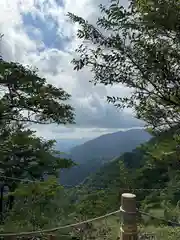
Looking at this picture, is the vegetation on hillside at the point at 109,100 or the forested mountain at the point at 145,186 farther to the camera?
the forested mountain at the point at 145,186

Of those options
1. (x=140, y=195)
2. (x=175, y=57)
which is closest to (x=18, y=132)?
(x=175, y=57)

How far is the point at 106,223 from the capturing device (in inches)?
249

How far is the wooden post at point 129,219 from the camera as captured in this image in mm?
1908

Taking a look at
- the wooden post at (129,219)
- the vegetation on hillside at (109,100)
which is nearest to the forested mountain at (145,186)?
the vegetation on hillside at (109,100)

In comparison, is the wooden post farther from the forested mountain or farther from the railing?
the forested mountain

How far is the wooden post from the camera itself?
191 centimetres

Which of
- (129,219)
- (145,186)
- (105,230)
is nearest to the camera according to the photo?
(129,219)

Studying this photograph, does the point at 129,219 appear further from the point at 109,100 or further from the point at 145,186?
the point at 145,186

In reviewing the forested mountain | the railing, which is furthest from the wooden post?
the forested mountain

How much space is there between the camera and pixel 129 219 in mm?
1909

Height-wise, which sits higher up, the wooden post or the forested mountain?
the wooden post

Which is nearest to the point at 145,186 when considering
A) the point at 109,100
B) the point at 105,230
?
the point at 105,230

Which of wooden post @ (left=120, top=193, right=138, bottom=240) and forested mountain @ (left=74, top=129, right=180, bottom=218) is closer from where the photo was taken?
wooden post @ (left=120, top=193, right=138, bottom=240)

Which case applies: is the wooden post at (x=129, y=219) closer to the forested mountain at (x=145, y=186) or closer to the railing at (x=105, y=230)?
the railing at (x=105, y=230)
